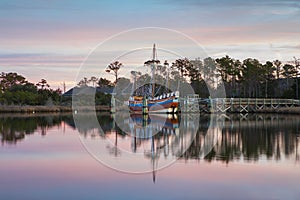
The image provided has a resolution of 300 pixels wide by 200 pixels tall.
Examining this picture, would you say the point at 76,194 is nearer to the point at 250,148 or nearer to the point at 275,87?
the point at 250,148

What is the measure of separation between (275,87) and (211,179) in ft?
223

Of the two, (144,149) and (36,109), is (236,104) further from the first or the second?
(144,149)

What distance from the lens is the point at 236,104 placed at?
64.2m

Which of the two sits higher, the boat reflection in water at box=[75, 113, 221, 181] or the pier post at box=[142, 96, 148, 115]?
the pier post at box=[142, 96, 148, 115]

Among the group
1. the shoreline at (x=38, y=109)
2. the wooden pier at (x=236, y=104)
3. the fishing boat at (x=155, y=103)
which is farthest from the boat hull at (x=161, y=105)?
the shoreline at (x=38, y=109)

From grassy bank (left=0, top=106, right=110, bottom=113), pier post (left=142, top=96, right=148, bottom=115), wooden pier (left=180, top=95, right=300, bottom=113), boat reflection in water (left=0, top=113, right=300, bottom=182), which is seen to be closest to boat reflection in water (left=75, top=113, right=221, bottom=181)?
boat reflection in water (left=0, top=113, right=300, bottom=182)

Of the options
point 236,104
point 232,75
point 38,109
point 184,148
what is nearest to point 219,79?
point 232,75

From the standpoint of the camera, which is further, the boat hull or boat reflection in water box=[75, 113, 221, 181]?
the boat hull

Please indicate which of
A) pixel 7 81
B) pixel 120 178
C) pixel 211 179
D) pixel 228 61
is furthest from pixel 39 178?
pixel 7 81

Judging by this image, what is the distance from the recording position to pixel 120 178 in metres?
14.2

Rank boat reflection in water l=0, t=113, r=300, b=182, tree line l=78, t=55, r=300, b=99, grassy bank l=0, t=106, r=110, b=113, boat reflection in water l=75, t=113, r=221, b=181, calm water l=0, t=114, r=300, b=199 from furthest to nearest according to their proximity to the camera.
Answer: tree line l=78, t=55, r=300, b=99 < grassy bank l=0, t=106, r=110, b=113 < boat reflection in water l=0, t=113, r=300, b=182 < boat reflection in water l=75, t=113, r=221, b=181 < calm water l=0, t=114, r=300, b=199

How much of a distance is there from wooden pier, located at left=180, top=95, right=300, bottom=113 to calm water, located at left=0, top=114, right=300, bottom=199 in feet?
125

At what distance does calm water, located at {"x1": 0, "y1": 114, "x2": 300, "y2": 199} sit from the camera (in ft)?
39.9

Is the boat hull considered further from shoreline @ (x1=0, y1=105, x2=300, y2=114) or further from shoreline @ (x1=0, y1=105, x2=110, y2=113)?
shoreline @ (x1=0, y1=105, x2=110, y2=113)
